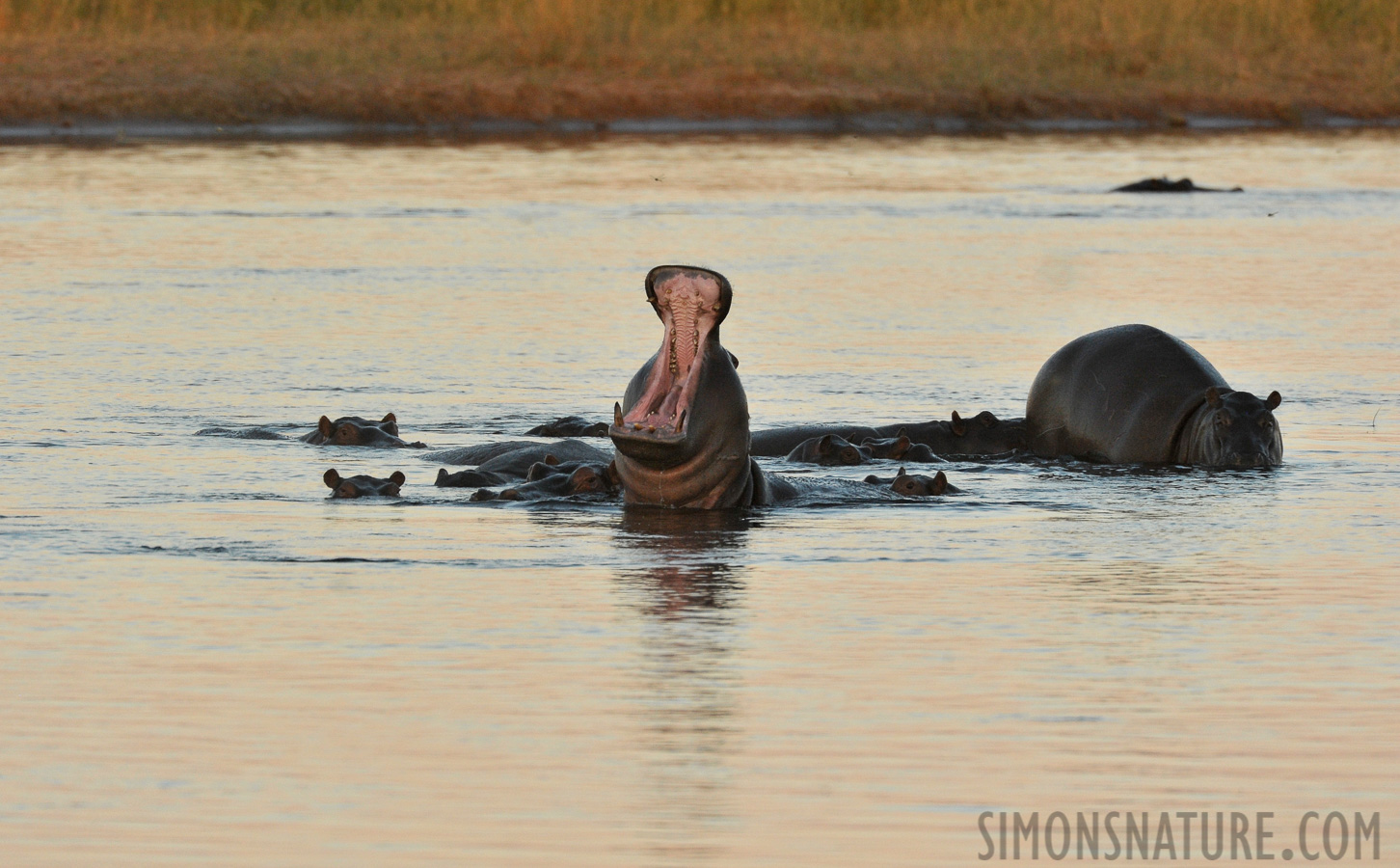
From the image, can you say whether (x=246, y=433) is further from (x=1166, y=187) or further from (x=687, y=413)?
(x=1166, y=187)

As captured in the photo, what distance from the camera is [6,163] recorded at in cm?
2839

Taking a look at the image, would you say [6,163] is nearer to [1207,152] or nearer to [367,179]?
[367,179]

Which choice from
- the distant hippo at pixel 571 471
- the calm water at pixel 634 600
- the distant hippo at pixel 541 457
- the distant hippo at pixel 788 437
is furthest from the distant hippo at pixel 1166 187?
the distant hippo at pixel 571 471

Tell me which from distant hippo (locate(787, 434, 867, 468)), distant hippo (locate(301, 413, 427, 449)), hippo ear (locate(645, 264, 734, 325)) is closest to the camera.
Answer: hippo ear (locate(645, 264, 734, 325))

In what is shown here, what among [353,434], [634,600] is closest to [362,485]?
[353,434]

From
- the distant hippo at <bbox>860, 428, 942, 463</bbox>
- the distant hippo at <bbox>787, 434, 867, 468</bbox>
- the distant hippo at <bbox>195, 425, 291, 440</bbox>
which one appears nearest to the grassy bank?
the distant hippo at <bbox>195, 425, 291, 440</bbox>

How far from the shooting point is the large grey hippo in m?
10.2

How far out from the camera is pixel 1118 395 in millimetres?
10664

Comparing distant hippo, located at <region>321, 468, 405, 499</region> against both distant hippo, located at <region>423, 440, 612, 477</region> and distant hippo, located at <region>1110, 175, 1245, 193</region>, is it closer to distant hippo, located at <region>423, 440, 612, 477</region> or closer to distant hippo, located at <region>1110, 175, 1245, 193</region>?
distant hippo, located at <region>423, 440, 612, 477</region>

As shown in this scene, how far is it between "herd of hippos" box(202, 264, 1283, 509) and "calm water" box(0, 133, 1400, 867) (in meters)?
0.20

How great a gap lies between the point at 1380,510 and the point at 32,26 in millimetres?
29239

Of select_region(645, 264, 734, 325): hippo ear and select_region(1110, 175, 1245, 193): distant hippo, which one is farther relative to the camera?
select_region(1110, 175, 1245, 193): distant hippo

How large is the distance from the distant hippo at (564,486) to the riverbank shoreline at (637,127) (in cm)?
2366

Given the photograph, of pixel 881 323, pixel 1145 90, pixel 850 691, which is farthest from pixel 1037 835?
pixel 1145 90
